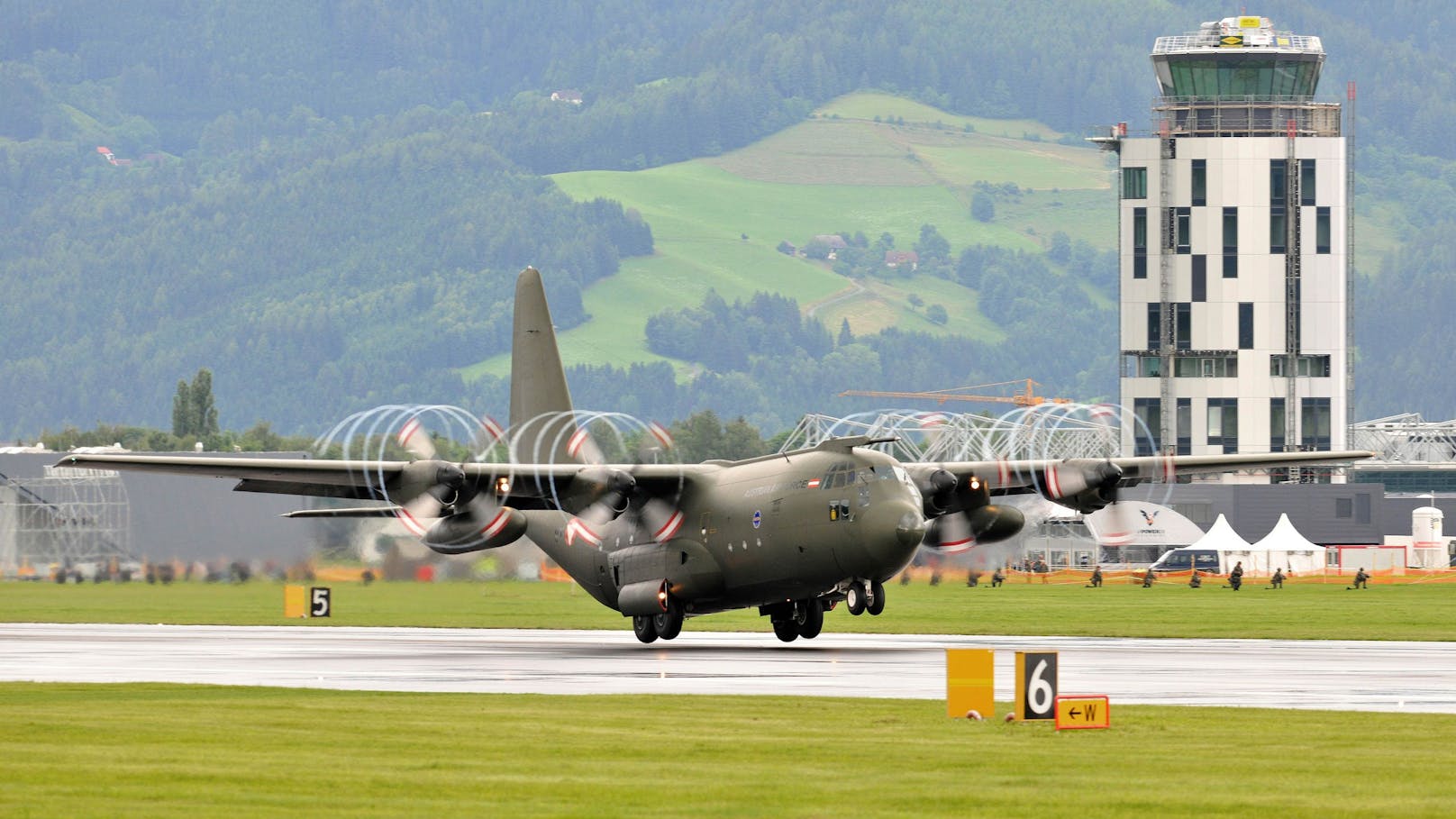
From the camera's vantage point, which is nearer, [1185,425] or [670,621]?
[670,621]

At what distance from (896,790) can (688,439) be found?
165 metres

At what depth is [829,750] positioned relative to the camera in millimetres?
26344

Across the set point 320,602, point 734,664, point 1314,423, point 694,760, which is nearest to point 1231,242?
point 1314,423

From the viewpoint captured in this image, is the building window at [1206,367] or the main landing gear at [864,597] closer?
the main landing gear at [864,597]

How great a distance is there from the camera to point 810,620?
174 ft

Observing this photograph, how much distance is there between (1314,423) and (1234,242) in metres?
15.0

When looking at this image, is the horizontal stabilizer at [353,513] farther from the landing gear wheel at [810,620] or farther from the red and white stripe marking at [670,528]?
the landing gear wheel at [810,620]

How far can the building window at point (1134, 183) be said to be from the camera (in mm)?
154000

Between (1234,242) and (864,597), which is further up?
(1234,242)

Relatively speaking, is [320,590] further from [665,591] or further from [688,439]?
[688,439]

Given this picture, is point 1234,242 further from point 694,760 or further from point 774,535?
point 694,760

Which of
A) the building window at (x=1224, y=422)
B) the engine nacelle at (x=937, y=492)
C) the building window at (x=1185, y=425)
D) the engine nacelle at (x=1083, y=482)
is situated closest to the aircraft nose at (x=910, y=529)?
the engine nacelle at (x=937, y=492)

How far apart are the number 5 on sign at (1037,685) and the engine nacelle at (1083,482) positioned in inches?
871

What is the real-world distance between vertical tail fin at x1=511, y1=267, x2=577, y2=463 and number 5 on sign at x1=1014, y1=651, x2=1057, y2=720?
30.9 meters
